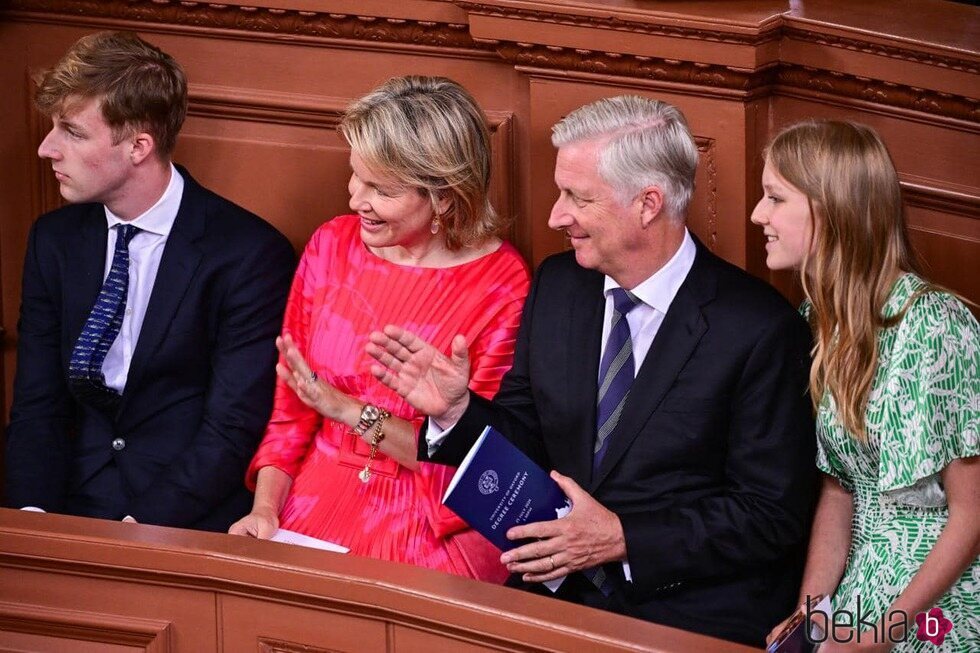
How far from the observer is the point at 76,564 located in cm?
275

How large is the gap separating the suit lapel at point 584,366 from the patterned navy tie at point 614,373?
0.01 m

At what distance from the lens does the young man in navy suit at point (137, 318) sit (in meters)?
3.47

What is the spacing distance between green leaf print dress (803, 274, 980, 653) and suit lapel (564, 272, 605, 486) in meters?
0.45

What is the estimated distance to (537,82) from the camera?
3387 mm

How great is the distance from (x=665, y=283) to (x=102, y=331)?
1358 mm

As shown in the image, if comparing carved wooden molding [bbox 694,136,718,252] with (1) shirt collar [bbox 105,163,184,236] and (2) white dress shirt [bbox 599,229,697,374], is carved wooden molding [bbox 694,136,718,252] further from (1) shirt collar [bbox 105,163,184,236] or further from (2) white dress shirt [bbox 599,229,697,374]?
(1) shirt collar [bbox 105,163,184,236]

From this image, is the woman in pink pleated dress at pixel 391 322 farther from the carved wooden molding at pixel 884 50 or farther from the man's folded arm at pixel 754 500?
the carved wooden molding at pixel 884 50

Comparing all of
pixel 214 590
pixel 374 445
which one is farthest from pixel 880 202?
pixel 214 590

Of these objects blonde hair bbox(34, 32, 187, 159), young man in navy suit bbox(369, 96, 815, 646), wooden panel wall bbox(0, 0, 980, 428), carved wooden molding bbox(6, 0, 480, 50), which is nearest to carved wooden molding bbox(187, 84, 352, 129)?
wooden panel wall bbox(0, 0, 980, 428)

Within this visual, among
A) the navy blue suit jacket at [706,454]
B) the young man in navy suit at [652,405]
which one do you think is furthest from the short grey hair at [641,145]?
the navy blue suit jacket at [706,454]

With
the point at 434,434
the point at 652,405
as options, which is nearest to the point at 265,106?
the point at 434,434

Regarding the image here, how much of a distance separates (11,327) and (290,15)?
116 cm

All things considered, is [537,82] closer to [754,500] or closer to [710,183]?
[710,183]

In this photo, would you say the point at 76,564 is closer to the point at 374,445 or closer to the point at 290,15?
the point at 374,445
